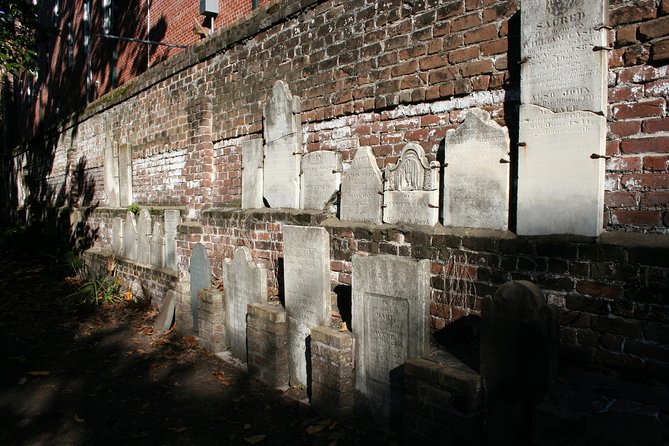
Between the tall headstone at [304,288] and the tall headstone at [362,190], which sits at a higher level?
the tall headstone at [362,190]

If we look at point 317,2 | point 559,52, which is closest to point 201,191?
point 317,2

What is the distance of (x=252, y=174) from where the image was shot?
6227mm

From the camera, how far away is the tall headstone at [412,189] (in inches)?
159

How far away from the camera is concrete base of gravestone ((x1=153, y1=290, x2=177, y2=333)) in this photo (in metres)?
6.95

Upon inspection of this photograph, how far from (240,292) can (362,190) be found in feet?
6.27

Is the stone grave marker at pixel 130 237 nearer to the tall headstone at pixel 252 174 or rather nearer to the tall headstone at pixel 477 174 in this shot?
the tall headstone at pixel 252 174

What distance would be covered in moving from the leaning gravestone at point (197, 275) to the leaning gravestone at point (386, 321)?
2.93 metres

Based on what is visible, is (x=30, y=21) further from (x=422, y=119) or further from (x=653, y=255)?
(x=653, y=255)

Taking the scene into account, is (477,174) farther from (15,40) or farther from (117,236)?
(15,40)

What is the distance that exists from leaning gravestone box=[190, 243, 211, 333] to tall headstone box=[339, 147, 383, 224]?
2.35 metres

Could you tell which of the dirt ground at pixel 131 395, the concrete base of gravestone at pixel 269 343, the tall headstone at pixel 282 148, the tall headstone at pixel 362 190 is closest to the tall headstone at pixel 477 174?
the tall headstone at pixel 362 190

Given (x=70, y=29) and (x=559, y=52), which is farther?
(x=70, y=29)

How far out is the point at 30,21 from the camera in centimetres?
1058

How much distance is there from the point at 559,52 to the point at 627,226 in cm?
119
